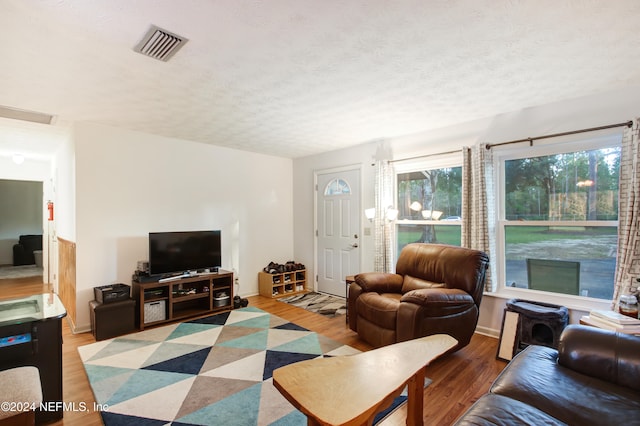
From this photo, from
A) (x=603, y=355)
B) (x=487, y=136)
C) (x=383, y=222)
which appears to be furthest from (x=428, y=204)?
(x=603, y=355)

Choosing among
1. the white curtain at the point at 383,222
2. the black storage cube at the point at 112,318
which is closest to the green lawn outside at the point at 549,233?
the white curtain at the point at 383,222

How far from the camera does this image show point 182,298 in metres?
3.76

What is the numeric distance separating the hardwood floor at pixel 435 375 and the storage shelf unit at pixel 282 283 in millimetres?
962

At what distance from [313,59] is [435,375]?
8.48 ft

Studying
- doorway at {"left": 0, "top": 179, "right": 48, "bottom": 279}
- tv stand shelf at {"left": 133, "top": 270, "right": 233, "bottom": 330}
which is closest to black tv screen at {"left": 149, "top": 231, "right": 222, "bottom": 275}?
tv stand shelf at {"left": 133, "top": 270, "right": 233, "bottom": 330}

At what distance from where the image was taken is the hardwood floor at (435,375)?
6.48 feet

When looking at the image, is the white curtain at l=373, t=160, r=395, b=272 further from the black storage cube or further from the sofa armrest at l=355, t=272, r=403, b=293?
the black storage cube

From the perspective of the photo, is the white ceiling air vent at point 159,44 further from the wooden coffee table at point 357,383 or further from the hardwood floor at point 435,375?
the hardwood floor at point 435,375

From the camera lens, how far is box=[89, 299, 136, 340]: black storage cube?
3158 mm

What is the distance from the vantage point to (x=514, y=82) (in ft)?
8.04

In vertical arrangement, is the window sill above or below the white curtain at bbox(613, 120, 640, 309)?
below

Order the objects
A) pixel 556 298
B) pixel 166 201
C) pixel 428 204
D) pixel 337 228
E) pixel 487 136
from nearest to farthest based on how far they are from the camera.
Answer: pixel 556 298 → pixel 487 136 → pixel 428 204 → pixel 166 201 → pixel 337 228

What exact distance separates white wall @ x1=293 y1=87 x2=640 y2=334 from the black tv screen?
1.73m

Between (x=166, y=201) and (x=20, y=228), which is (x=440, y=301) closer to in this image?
(x=166, y=201)
